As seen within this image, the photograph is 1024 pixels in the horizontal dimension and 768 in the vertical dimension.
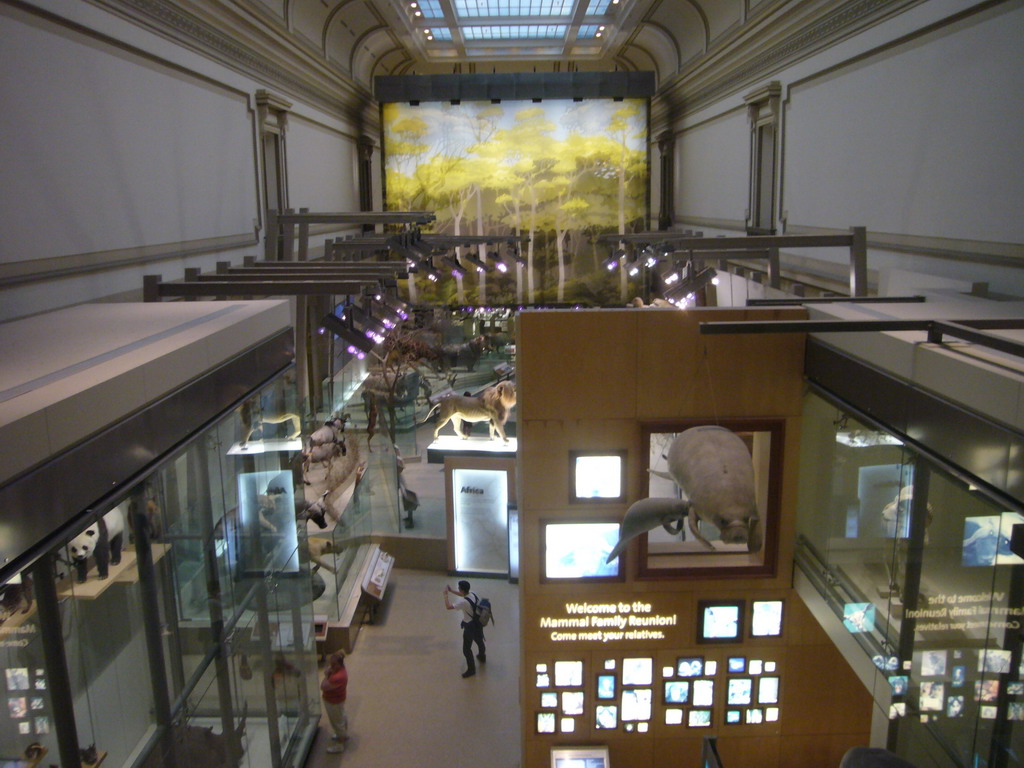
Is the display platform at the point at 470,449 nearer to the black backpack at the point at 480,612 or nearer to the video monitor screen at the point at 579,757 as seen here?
the black backpack at the point at 480,612

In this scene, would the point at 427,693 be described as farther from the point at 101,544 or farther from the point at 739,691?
the point at 101,544

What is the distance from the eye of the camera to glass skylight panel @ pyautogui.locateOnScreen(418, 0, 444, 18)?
62.1 ft

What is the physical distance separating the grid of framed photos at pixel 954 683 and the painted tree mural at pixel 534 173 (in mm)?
19077

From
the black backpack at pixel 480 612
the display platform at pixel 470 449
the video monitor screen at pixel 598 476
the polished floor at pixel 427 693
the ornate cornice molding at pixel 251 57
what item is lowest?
the polished floor at pixel 427 693

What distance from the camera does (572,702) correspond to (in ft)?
25.1

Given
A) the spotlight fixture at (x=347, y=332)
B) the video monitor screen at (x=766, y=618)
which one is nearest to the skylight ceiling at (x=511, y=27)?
the spotlight fixture at (x=347, y=332)

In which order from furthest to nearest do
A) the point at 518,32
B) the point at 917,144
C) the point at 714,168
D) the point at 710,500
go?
the point at 518,32, the point at 714,168, the point at 917,144, the point at 710,500

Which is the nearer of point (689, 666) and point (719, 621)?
point (719, 621)

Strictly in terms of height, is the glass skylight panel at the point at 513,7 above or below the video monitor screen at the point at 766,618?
above

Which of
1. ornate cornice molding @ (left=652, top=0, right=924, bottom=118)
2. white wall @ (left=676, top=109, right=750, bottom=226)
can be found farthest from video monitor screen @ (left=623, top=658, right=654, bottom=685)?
white wall @ (left=676, top=109, right=750, bottom=226)

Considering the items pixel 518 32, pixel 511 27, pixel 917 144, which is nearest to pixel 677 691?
pixel 917 144

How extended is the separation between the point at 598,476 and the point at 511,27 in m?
17.7

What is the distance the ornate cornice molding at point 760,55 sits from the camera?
390 inches

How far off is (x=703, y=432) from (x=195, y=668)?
3.52 metres
